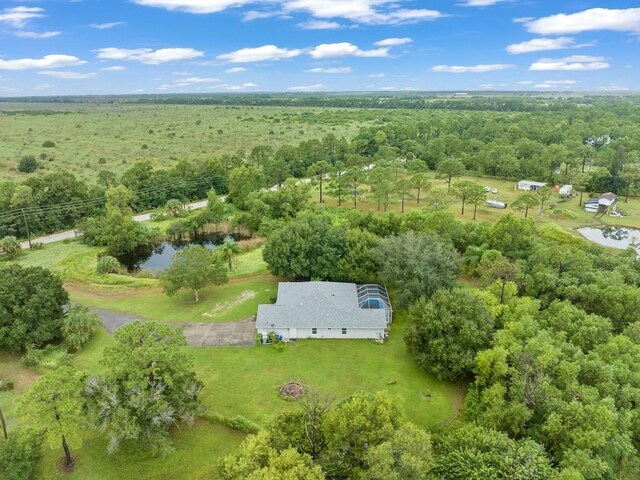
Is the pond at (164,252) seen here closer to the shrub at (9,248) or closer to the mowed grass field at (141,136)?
the shrub at (9,248)

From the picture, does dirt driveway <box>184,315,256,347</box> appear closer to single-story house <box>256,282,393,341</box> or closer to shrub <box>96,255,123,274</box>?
single-story house <box>256,282,393,341</box>

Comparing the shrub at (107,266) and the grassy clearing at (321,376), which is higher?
the shrub at (107,266)

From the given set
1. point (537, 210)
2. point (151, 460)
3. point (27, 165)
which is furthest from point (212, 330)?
point (27, 165)

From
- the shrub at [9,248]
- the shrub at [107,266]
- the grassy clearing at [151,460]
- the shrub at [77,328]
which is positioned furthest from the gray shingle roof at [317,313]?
the shrub at [9,248]

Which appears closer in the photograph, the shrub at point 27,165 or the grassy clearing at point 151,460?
the grassy clearing at point 151,460

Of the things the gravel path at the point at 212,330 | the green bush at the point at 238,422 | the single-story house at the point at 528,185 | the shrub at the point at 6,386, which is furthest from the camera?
the single-story house at the point at 528,185

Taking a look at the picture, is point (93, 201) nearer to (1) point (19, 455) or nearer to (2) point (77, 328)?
(2) point (77, 328)

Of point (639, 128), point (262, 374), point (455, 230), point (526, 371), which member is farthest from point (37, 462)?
point (639, 128)
